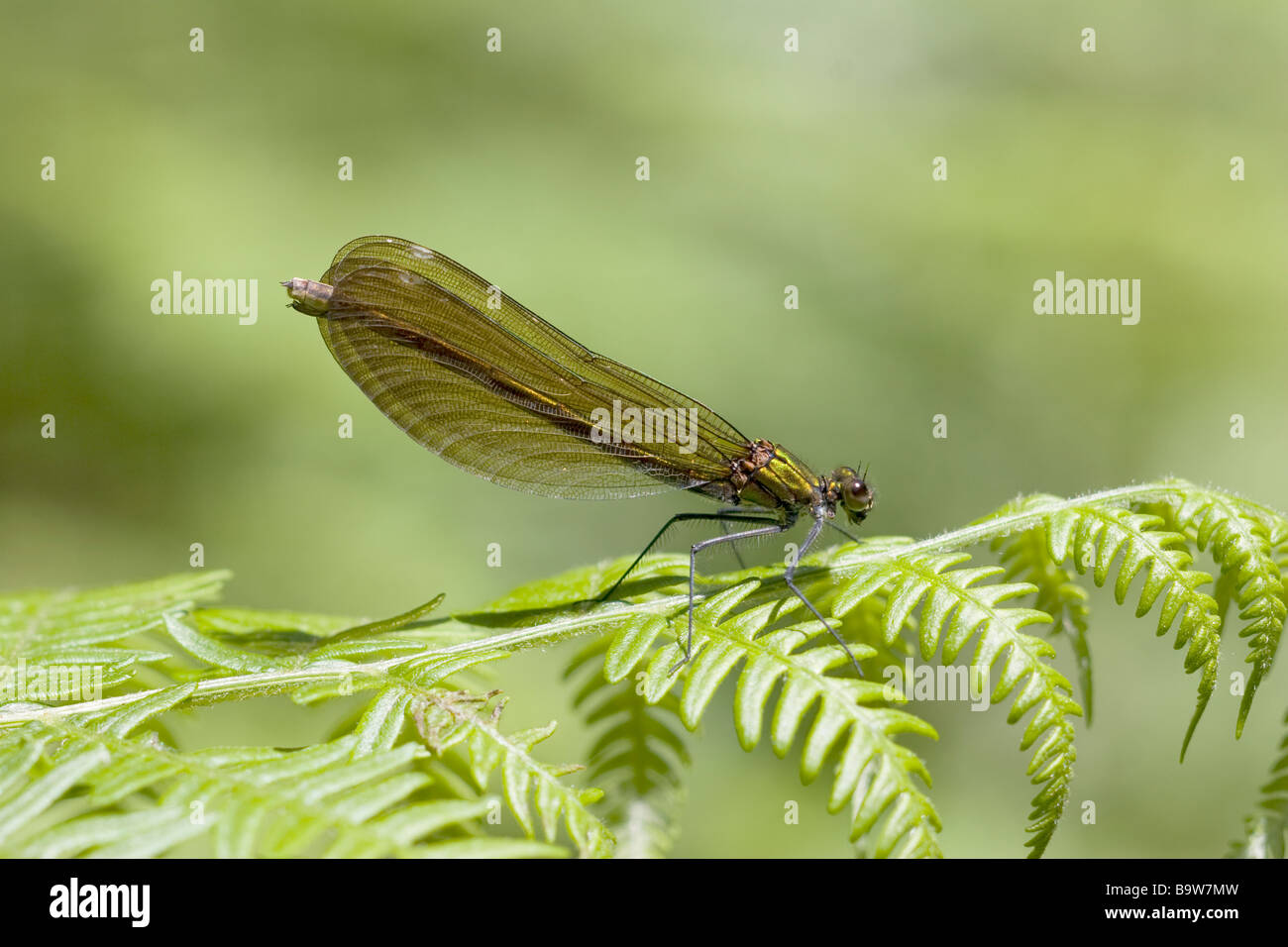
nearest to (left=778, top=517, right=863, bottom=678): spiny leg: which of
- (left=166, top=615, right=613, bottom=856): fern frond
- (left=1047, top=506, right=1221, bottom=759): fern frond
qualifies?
(left=1047, top=506, right=1221, bottom=759): fern frond

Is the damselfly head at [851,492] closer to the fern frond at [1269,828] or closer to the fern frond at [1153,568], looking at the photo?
the fern frond at [1153,568]

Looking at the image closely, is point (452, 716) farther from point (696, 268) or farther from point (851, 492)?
point (696, 268)

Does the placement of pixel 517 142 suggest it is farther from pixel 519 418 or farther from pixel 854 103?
pixel 519 418

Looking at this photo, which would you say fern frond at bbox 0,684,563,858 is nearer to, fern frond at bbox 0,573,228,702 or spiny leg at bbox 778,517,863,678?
fern frond at bbox 0,573,228,702

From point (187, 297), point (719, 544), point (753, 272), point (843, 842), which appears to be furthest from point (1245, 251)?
point (187, 297)

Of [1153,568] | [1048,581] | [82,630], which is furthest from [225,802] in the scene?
[1048,581]

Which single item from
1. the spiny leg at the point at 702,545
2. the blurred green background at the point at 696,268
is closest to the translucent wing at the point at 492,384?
the spiny leg at the point at 702,545

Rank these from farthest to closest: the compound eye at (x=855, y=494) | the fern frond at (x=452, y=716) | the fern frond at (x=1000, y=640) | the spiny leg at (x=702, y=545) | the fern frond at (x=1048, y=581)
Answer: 1. the compound eye at (x=855, y=494)
2. the fern frond at (x=1048, y=581)
3. the spiny leg at (x=702, y=545)
4. the fern frond at (x=1000, y=640)
5. the fern frond at (x=452, y=716)
